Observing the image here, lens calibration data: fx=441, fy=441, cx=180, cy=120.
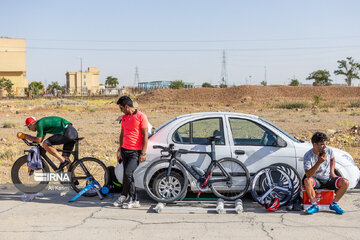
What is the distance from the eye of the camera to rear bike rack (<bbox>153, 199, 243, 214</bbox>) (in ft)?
23.4

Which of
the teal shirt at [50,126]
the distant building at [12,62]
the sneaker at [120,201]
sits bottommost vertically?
the sneaker at [120,201]

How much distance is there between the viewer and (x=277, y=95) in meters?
70.3

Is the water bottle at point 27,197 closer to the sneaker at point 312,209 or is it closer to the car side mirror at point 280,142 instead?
the car side mirror at point 280,142

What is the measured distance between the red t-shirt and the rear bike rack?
1098mm

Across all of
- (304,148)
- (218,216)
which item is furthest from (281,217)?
(304,148)

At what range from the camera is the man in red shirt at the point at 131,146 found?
754cm

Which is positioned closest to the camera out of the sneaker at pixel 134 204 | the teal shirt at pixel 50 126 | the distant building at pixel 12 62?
the sneaker at pixel 134 204

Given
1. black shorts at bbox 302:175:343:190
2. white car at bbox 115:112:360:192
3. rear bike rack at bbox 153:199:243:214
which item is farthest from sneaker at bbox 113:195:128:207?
black shorts at bbox 302:175:343:190

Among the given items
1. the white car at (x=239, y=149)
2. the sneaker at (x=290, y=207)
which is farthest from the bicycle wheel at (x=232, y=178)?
the sneaker at (x=290, y=207)

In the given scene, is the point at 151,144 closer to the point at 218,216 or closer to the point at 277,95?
the point at 218,216

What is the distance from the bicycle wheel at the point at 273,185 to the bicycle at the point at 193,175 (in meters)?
0.22

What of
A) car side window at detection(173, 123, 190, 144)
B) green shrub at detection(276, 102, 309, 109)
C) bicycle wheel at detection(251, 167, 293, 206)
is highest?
green shrub at detection(276, 102, 309, 109)

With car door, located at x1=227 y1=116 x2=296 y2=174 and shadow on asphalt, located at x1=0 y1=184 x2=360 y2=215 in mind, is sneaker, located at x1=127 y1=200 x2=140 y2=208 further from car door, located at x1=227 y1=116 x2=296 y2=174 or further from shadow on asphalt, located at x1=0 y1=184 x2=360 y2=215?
car door, located at x1=227 y1=116 x2=296 y2=174

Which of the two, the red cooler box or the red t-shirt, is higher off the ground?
the red t-shirt
